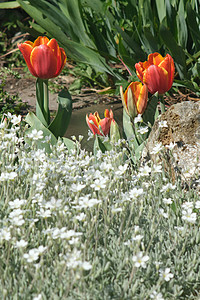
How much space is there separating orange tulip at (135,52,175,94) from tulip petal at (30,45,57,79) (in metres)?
0.52

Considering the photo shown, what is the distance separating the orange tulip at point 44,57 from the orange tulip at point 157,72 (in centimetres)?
49

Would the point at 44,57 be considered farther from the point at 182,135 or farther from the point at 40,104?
the point at 182,135

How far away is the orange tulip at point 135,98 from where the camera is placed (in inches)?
100

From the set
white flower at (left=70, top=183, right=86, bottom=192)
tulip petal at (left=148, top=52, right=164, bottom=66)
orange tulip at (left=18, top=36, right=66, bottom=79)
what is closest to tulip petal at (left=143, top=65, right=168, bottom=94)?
tulip petal at (left=148, top=52, right=164, bottom=66)

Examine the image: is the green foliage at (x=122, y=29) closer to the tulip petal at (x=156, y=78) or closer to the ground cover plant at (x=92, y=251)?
the tulip petal at (x=156, y=78)

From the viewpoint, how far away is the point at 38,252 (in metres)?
1.45

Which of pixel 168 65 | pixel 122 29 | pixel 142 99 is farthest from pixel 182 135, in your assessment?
pixel 122 29

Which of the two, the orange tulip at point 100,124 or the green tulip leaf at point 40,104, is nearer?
the orange tulip at point 100,124

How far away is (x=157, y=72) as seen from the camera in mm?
2555

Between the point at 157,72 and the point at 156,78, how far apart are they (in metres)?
0.04

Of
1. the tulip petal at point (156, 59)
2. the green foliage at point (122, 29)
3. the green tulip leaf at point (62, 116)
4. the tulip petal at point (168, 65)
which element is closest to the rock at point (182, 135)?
the tulip petal at point (168, 65)

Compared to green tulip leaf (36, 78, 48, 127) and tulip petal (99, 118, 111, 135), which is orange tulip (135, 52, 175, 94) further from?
green tulip leaf (36, 78, 48, 127)

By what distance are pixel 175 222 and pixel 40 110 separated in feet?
4.01

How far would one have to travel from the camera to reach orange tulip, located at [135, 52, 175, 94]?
2.56m
